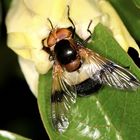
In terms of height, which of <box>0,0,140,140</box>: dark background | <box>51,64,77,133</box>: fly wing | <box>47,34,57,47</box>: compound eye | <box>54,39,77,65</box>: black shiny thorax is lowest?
<box>0,0,140,140</box>: dark background

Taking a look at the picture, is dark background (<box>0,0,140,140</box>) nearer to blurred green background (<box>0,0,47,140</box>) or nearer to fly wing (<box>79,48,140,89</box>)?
blurred green background (<box>0,0,47,140</box>)

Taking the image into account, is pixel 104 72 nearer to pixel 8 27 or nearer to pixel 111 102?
pixel 111 102

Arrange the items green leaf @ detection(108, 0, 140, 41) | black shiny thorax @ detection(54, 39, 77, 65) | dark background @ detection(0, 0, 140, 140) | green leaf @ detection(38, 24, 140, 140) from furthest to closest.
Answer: dark background @ detection(0, 0, 140, 140), green leaf @ detection(108, 0, 140, 41), black shiny thorax @ detection(54, 39, 77, 65), green leaf @ detection(38, 24, 140, 140)

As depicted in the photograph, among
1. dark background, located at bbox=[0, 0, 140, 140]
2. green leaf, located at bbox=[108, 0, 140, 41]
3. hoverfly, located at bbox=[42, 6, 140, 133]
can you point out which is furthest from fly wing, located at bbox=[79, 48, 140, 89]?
dark background, located at bbox=[0, 0, 140, 140]

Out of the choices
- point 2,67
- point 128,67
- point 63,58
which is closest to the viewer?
point 128,67

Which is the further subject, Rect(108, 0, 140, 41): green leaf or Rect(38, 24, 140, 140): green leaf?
Rect(108, 0, 140, 41): green leaf

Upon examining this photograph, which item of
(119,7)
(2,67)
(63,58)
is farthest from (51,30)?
(2,67)

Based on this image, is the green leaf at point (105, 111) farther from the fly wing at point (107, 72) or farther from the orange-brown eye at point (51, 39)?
the orange-brown eye at point (51, 39)

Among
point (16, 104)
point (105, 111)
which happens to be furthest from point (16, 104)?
point (105, 111)
